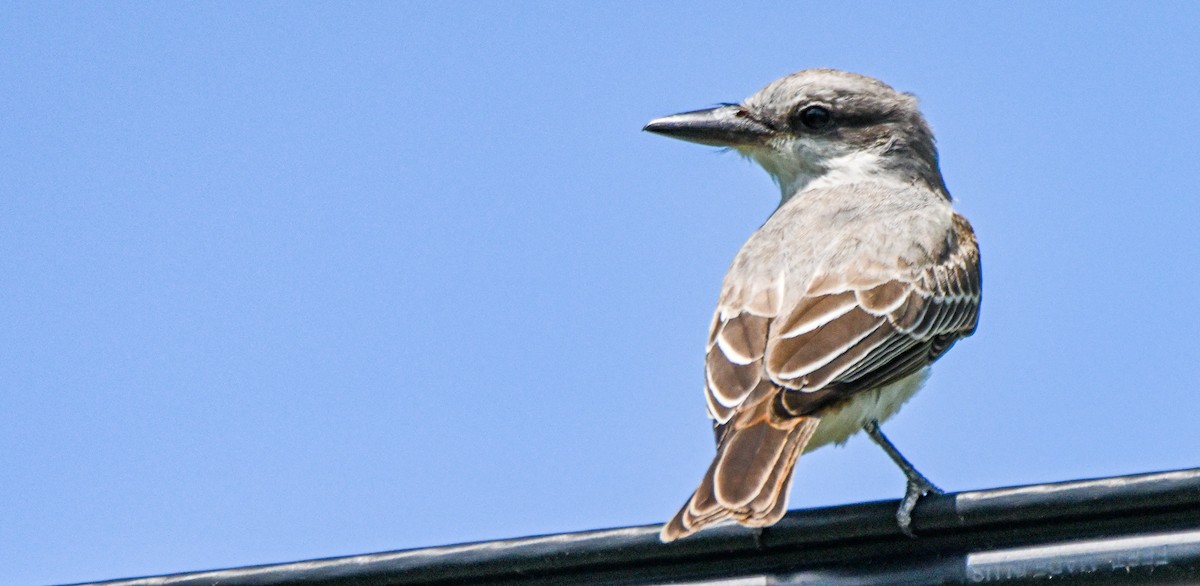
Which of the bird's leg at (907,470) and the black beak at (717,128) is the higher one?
the black beak at (717,128)

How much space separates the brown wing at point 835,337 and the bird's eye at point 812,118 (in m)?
1.74

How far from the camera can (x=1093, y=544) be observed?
135 inches

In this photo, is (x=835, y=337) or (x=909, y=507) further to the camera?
(x=835, y=337)

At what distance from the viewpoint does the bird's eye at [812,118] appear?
8656 mm

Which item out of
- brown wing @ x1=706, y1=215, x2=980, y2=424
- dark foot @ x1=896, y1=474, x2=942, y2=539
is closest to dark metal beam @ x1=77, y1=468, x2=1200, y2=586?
dark foot @ x1=896, y1=474, x2=942, y2=539

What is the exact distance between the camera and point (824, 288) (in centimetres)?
643

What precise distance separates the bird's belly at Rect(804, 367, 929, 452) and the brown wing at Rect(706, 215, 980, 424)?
0.30ft

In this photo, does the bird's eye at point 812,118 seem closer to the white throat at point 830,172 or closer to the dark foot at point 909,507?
the white throat at point 830,172

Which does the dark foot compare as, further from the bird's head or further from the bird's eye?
the bird's eye

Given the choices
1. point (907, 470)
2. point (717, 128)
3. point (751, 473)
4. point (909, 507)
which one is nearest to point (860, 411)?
point (907, 470)

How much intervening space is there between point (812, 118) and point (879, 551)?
17.4 ft

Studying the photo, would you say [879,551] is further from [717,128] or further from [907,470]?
[717,128]

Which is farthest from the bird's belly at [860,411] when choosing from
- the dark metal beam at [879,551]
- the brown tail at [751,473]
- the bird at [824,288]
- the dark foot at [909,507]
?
the dark metal beam at [879,551]

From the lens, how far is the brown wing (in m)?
5.73
